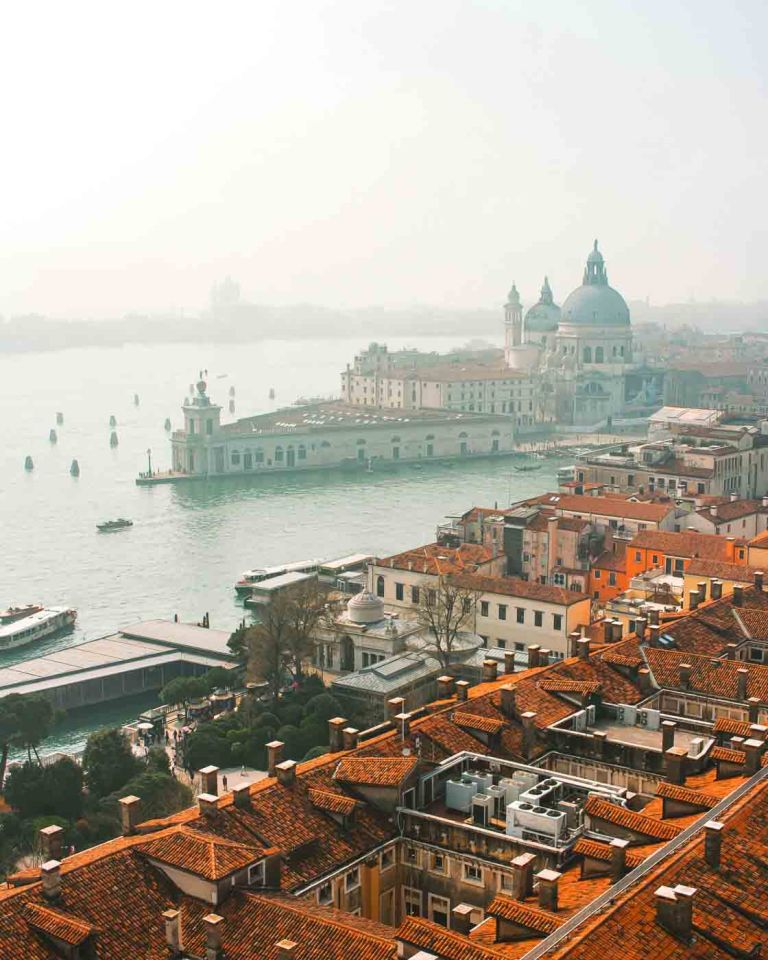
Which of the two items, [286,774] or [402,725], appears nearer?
[286,774]

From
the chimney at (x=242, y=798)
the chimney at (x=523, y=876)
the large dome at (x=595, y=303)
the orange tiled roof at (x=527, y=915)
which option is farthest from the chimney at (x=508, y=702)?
the large dome at (x=595, y=303)

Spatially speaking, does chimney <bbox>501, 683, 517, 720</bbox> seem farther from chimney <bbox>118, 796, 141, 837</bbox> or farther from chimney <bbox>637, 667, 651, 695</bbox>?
chimney <bbox>118, 796, 141, 837</bbox>

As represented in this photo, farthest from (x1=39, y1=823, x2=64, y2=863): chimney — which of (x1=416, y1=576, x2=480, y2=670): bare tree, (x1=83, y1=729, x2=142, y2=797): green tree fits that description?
(x1=416, y1=576, x2=480, y2=670): bare tree

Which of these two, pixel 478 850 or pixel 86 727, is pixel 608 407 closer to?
pixel 86 727

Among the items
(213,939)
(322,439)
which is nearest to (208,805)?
(213,939)

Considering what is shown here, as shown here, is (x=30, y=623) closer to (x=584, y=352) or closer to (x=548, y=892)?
(x=548, y=892)

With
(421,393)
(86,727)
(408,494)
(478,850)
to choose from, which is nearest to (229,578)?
(86,727)
